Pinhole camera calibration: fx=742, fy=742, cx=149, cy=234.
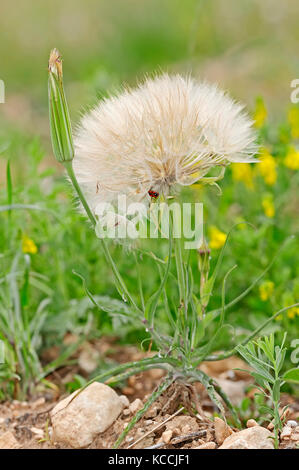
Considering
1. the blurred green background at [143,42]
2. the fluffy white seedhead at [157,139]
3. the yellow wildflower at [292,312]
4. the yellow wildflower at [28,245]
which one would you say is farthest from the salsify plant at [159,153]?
the blurred green background at [143,42]

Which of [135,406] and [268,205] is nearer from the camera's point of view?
[135,406]

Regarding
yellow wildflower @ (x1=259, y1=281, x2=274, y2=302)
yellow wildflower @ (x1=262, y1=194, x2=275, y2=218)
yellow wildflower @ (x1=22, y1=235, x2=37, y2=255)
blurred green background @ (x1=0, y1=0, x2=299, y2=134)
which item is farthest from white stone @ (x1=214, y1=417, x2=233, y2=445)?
blurred green background @ (x1=0, y1=0, x2=299, y2=134)

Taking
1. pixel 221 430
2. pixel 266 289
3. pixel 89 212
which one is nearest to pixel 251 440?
pixel 221 430

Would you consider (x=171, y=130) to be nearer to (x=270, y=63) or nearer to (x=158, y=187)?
(x=158, y=187)

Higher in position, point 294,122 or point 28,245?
point 294,122

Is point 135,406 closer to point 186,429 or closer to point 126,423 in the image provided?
point 126,423

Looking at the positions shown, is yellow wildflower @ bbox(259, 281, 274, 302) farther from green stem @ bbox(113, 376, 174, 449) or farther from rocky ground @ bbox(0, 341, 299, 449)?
green stem @ bbox(113, 376, 174, 449)
